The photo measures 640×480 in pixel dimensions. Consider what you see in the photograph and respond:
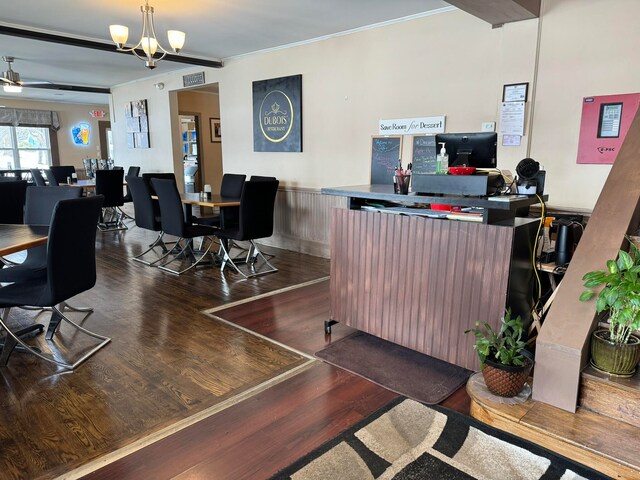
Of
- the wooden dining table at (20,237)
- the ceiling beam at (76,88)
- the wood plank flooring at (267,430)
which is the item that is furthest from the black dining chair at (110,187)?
the wood plank flooring at (267,430)

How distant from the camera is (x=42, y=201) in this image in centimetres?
331

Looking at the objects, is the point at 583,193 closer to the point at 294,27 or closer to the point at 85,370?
the point at 294,27

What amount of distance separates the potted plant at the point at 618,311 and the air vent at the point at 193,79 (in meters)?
5.99


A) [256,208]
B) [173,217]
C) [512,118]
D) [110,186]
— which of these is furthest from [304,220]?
[110,186]

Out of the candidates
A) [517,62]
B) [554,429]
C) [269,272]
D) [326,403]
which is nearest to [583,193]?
[517,62]

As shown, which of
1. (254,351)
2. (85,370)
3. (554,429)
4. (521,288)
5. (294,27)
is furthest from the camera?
(294,27)

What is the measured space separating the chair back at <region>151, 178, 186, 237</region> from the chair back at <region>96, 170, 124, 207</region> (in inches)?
94.5

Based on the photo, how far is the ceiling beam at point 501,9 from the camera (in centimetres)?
297

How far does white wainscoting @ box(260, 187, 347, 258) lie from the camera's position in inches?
208

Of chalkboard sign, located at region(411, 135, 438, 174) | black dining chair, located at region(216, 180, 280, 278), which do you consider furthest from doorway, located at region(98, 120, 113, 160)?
chalkboard sign, located at region(411, 135, 438, 174)

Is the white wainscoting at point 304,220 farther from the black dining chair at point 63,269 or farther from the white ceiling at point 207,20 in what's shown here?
the black dining chair at point 63,269

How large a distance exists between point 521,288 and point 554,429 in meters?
0.80

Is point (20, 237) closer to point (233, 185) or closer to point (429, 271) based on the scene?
point (429, 271)

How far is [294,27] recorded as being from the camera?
4.50 metres
